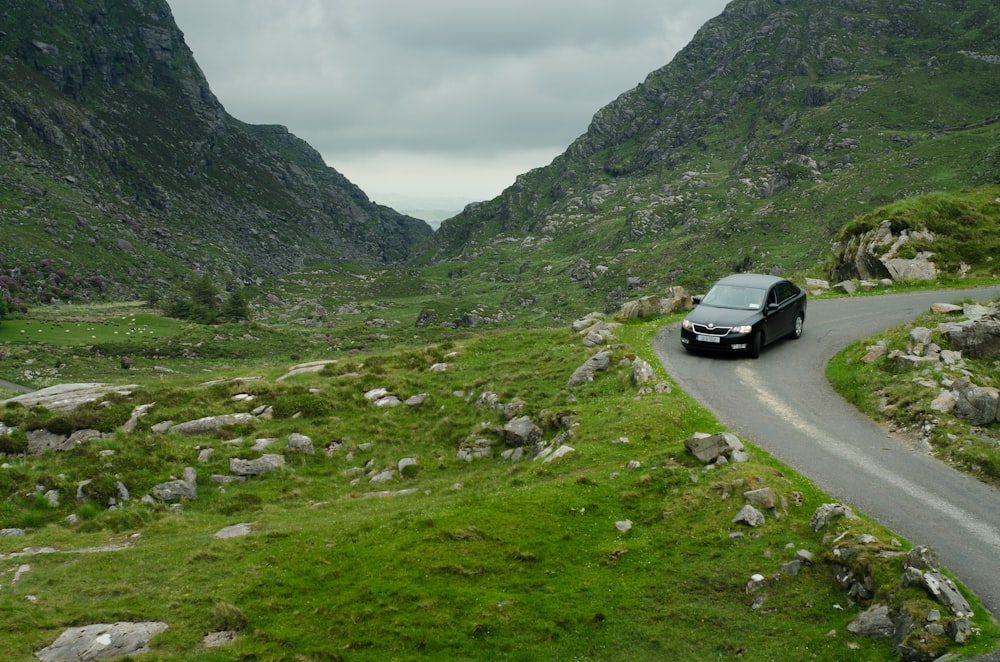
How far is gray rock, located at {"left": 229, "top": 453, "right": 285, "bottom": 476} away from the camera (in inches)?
1021

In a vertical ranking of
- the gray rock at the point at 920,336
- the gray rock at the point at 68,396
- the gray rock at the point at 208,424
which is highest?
the gray rock at the point at 68,396

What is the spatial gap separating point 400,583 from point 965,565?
1246 cm

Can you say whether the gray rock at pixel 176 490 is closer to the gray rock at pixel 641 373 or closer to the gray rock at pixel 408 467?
the gray rock at pixel 408 467

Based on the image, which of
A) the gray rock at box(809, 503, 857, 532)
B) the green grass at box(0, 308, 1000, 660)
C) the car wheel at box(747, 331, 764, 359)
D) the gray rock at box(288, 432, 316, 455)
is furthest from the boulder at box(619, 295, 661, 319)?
the gray rock at box(809, 503, 857, 532)

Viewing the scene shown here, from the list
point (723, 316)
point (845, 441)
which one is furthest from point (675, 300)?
point (845, 441)

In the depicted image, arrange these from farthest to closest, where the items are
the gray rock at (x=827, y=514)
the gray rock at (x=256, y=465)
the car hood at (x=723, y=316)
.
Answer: the car hood at (x=723, y=316)
the gray rock at (x=256, y=465)
the gray rock at (x=827, y=514)

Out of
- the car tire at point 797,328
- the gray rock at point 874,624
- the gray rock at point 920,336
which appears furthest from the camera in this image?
the car tire at point 797,328

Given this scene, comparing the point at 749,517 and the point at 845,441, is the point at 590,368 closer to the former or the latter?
the point at 845,441

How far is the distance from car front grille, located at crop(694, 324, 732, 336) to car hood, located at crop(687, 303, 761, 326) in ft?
0.64

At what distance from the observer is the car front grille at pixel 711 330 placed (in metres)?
29.0

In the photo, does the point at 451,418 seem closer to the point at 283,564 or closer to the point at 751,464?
the point at 283,564

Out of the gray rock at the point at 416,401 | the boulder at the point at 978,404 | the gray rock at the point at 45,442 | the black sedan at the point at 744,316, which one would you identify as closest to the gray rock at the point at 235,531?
the gray rock at the point at 416,401

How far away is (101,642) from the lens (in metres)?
14.6

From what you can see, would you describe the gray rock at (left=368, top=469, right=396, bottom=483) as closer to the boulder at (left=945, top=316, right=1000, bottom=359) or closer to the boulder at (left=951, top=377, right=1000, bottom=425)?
the boulder at (left=951, top=377, right=1000, bottom=425)
